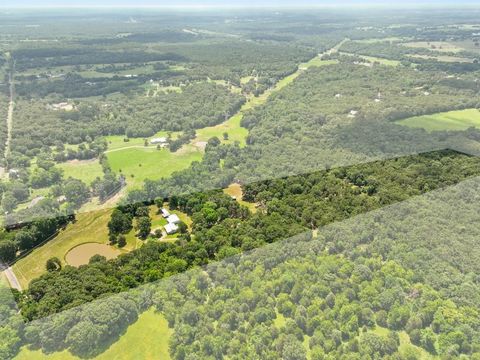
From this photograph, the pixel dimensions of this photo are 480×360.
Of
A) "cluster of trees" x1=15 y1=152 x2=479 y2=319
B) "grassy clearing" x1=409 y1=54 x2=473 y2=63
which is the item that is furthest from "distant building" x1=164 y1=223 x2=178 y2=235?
"grassy clearing" x1=409 y1=54 x2=473 y2=63

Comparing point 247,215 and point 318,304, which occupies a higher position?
point 318,304

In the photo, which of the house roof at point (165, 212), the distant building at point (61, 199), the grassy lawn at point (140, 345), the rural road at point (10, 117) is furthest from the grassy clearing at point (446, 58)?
the grassy lawn at point (140, 345)

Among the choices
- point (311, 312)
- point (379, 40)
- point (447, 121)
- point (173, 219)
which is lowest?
point (173, 219)

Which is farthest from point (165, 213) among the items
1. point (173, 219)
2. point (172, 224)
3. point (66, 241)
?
point (66, 241)

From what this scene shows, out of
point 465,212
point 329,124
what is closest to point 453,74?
point 329,124

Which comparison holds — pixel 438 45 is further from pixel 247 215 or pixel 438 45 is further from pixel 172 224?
pixel 172 224
